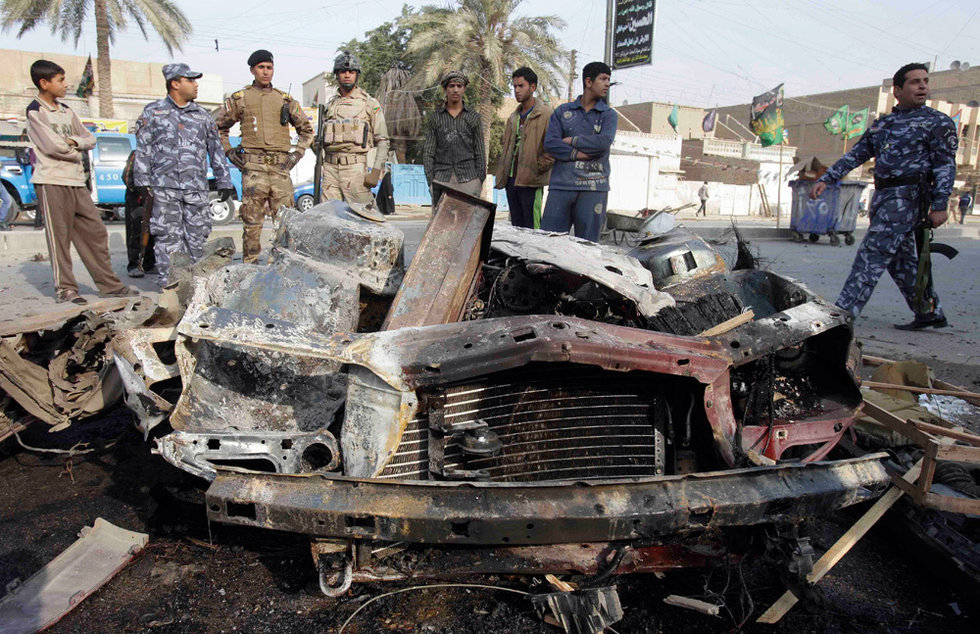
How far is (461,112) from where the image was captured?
5.89 meters

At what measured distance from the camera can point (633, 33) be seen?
31.2 ft

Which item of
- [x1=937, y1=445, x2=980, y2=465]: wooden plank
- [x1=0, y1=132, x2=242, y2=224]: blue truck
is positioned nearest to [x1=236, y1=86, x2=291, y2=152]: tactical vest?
[x1=937, y1=445, x2=980, y2=465]: wooden plank

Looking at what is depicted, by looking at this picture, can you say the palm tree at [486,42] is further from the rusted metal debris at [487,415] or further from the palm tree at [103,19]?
the rusted metal debris at [487,415]

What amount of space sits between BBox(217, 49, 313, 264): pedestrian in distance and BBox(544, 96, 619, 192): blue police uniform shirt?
7.72 ft

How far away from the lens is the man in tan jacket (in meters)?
5.89

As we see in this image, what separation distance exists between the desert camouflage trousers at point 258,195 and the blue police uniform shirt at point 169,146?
16.4 inches

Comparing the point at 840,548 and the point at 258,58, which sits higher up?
the point at 258,58

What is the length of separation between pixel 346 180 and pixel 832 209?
10971 millimetres

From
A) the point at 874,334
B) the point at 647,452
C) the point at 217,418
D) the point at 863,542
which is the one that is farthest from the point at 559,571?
the point at 874,334

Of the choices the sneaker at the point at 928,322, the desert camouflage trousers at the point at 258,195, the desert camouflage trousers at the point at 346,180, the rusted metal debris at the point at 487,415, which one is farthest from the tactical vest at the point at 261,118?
the sneaker at the point at 928,322

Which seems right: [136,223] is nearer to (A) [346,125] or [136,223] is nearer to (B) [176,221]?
(B) [176,221]

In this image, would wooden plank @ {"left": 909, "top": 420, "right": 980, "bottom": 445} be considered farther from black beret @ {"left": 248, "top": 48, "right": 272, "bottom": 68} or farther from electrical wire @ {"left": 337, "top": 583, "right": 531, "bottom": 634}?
black beret @ {"left": 248, "top": 48, "right": 272, "bottom": 68}

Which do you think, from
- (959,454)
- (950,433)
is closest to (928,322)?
(950,433)

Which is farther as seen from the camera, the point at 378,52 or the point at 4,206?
the point at 378,52
